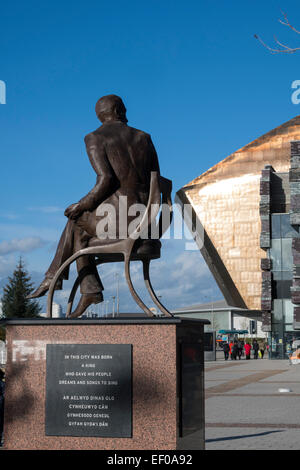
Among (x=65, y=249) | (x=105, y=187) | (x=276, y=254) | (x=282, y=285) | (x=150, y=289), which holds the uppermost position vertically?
(x=276, y=254)

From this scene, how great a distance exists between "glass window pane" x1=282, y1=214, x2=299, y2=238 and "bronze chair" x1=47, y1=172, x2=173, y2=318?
47999 millimetres

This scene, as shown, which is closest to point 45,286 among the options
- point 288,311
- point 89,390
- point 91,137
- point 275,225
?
point 89,390

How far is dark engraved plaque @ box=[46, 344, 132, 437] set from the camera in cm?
716

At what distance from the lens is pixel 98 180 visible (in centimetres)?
819

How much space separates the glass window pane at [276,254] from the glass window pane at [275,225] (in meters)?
0.54

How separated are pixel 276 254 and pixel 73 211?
4903cm

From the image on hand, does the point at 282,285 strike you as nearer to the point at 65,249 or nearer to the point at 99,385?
the point at 65,249

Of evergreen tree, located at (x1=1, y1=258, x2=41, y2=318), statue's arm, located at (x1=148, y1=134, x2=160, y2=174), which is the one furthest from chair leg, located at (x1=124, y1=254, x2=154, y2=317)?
evergreen tree, located at (x1=1, y1=258, x2=41, y2=318)

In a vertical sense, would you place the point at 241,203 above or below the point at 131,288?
above

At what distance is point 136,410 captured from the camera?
716 cm

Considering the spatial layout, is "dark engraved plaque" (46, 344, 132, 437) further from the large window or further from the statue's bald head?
the large window

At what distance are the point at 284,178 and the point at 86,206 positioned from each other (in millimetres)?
52558

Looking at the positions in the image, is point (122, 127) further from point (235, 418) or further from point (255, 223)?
point (255, 223)
